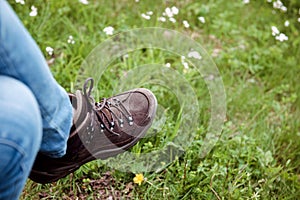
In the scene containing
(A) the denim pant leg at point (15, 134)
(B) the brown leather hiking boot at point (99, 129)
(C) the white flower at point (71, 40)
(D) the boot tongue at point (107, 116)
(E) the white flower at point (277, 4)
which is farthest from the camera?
(E) the white flower at point (277, 4)

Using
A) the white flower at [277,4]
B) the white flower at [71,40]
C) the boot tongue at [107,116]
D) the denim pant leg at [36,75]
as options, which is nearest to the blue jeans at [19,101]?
the denim pant leg at [36,75]

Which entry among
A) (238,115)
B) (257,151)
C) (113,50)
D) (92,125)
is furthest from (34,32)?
(257,151)

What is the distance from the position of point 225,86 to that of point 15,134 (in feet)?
4.29

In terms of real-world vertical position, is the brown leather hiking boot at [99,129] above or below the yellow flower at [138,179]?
above

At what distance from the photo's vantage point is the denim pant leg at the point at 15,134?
914mm

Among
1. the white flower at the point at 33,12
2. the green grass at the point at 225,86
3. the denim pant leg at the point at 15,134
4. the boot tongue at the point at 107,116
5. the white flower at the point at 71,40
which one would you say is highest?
the denim pant leg at the point at 15,134

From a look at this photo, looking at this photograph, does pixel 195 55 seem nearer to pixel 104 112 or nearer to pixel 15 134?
pixel 104 112

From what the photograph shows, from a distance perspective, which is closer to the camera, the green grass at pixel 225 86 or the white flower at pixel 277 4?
the green grass at pixel 225 86

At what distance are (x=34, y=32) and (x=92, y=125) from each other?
832 mm

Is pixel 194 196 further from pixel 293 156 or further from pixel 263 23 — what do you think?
pixel 263 23

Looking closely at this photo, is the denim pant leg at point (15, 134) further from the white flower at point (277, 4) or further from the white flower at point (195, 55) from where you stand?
the white flower at point (277, 4)

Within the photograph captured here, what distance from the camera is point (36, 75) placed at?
3.42ft

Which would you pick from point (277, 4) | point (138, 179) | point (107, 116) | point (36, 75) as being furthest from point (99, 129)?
point (277, 4)

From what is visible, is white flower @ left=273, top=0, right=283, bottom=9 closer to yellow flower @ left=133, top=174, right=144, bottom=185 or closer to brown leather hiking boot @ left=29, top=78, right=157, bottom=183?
brown leather hiking boot @ left=29, top=78, right=157, bottom=183
